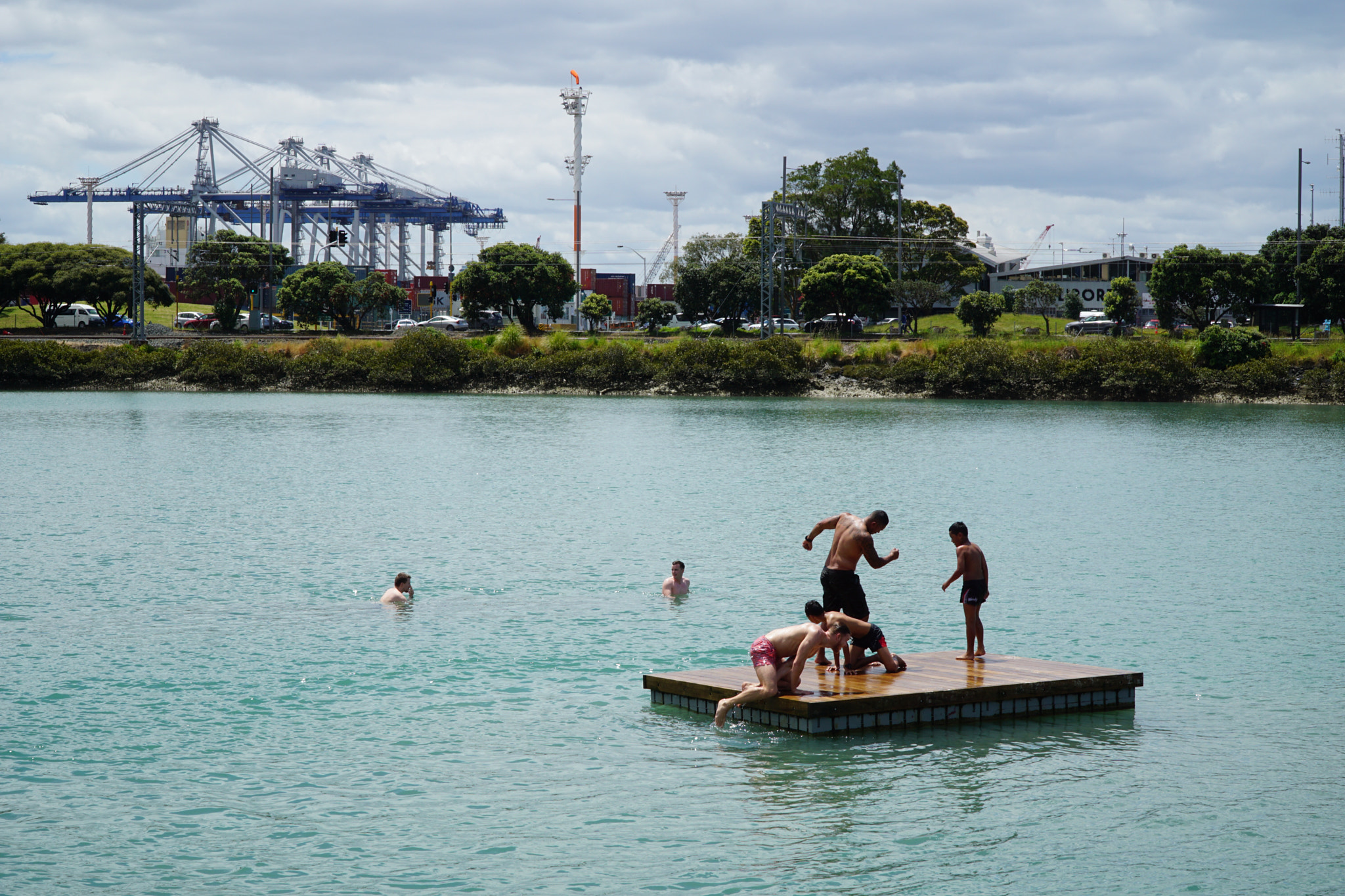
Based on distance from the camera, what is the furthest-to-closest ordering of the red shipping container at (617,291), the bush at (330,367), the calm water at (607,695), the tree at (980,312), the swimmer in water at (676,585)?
→ the red shipping container at (617,291)
the tree at (980,312)
the bush at (330,367)
the swimmer in water at (676,585)
the calm water at (607,695)

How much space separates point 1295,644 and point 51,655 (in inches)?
702

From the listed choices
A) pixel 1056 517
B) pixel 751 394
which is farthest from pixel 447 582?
pixel 751 394

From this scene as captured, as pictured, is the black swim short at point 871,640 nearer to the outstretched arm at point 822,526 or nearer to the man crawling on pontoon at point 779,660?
the man crawling on pontoon at point 779,660

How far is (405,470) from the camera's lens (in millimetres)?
42156

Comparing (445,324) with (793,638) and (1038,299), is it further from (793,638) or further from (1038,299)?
→ (793,638)

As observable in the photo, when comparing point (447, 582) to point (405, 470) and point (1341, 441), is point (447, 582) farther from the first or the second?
point (1341, 441)

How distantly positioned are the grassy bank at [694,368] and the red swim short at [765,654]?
6644cm

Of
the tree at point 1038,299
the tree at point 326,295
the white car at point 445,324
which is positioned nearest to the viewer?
the tree at point 1038,299

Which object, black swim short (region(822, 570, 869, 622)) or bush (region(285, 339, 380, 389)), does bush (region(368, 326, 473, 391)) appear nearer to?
bush (region(285, 339, 380, 389))

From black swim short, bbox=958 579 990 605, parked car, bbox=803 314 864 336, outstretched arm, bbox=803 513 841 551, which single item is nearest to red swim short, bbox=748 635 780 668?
outstretched arm, bbox=803 513 841 551

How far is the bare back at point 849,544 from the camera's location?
14.0 m

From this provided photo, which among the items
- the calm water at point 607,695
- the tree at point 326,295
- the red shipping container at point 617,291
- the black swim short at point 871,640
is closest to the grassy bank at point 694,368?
the tree at point 326,295

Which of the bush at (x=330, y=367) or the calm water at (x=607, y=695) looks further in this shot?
the bush at (x=330, y=367)

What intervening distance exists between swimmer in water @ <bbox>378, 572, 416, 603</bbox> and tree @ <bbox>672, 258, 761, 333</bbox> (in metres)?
82.2
